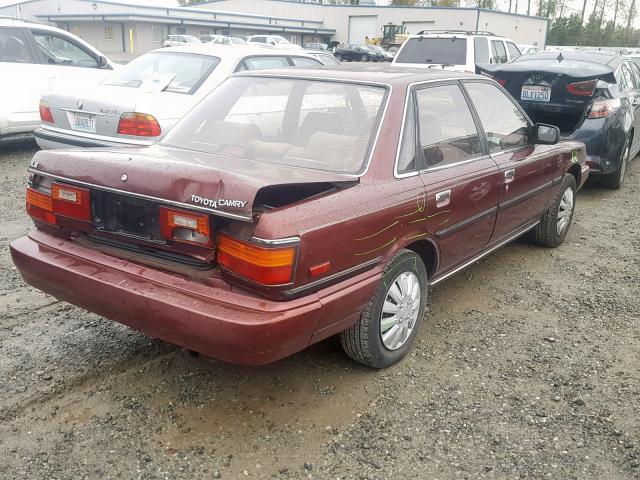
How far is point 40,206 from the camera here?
3.08 metres

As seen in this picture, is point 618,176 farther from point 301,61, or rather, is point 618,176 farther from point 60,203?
point 60,203

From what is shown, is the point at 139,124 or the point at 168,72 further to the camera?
the point at 168,72

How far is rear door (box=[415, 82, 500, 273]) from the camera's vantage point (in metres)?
3.37

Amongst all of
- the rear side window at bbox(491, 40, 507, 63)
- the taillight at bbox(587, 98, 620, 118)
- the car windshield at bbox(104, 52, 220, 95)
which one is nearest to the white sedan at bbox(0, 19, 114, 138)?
the car windshield at bbox(104, 52, 220, 95)

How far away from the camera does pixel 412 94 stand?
338 centimetres

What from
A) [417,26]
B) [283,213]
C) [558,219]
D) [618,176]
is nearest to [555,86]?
[618,176]

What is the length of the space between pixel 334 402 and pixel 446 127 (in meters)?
1.72

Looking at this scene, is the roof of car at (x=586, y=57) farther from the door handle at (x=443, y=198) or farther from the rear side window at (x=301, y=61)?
the door handle at (x=443, y=198)

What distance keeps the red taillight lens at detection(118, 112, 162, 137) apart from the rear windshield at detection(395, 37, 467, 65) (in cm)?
759

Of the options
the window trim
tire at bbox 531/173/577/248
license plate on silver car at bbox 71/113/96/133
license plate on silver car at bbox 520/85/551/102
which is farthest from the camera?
the window trim

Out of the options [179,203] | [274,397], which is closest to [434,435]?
[274,397]

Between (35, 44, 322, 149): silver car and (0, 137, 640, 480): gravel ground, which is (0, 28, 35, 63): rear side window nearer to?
(35, 44, 322, 149): silver car

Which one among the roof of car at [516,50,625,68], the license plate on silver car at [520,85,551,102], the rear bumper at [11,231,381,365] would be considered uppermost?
the roof of car at [516,50,625,68]

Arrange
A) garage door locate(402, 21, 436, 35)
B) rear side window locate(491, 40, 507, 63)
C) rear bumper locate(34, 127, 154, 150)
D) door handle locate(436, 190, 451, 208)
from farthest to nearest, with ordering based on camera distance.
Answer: garage door locate(402, 21, 436, 35)
rear side window locate(491, 40, 507, 63)
rear bumper locate(34, 127, 154, 150)
door handle locate(436, 190, 451, 208)
